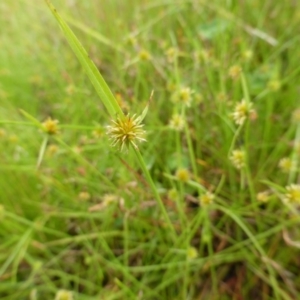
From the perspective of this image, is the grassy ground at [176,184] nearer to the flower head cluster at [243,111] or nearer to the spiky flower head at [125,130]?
the flower head cluster at [243,111]

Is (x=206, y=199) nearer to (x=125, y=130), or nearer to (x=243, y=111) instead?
(x=243, y=111)

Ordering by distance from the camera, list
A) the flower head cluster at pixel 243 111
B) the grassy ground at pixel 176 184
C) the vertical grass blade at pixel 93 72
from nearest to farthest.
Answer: the vertical grass blade at pixel 93 72 < the flower head cluster at pixel 243 111 < the grassy ground at pixel 176 184

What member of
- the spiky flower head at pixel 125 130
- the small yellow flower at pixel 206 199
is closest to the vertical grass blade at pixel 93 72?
the spiky flower head at pixel 125 130

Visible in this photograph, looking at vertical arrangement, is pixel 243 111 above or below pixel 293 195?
above

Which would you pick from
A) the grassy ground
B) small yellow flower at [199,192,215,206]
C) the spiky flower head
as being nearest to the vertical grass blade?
the spiky flower head

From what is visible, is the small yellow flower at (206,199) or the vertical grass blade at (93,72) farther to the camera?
the small yellow flower at (206,199)

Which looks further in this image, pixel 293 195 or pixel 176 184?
pixel 176 184

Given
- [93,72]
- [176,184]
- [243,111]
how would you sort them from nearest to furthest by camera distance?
1. [93,72]
2. [243,111]
3. [176,184]

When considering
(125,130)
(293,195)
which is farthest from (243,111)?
(125,130)

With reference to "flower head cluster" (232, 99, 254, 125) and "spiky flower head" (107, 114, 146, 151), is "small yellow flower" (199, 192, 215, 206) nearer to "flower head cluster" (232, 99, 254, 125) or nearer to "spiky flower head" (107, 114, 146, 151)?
"flower head cluster" (232, 99, 254, 125)
